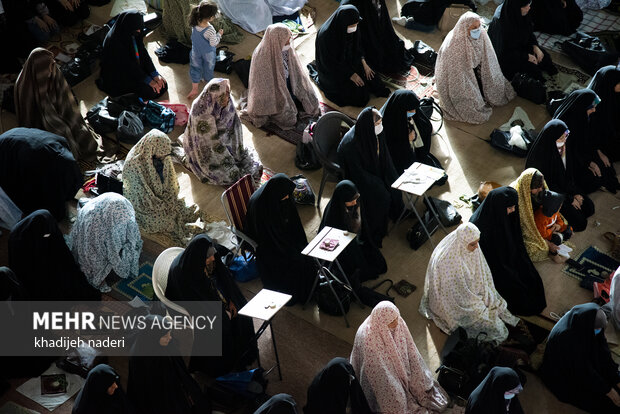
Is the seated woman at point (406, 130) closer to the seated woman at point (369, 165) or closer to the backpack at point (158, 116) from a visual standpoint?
the seated woman at point (369, 165)

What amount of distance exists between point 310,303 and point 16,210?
3.35 meters

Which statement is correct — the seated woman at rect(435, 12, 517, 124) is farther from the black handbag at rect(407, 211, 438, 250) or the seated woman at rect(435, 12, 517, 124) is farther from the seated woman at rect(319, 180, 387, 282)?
the seated woman at rect(319, 180, 387, 282)

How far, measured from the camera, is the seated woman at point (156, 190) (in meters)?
8.91

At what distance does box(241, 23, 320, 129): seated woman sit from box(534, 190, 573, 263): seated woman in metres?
3.14

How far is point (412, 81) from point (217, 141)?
3005 mm

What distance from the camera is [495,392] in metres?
6.95

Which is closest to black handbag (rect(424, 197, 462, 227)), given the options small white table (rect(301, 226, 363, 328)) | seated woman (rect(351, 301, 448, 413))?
small white table (rect(301, 226, 363, 328))

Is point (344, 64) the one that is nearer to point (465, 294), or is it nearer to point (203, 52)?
point (203, 52)

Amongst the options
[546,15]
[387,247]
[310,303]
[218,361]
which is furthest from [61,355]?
[546,15]

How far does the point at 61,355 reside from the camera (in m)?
8.04

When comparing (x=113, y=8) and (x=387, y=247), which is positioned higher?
(x=113, y=8)

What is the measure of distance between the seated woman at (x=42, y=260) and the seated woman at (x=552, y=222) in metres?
4.77

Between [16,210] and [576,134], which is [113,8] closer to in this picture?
[16,210]

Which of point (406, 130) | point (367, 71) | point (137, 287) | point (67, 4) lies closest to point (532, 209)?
point (406, 130)
